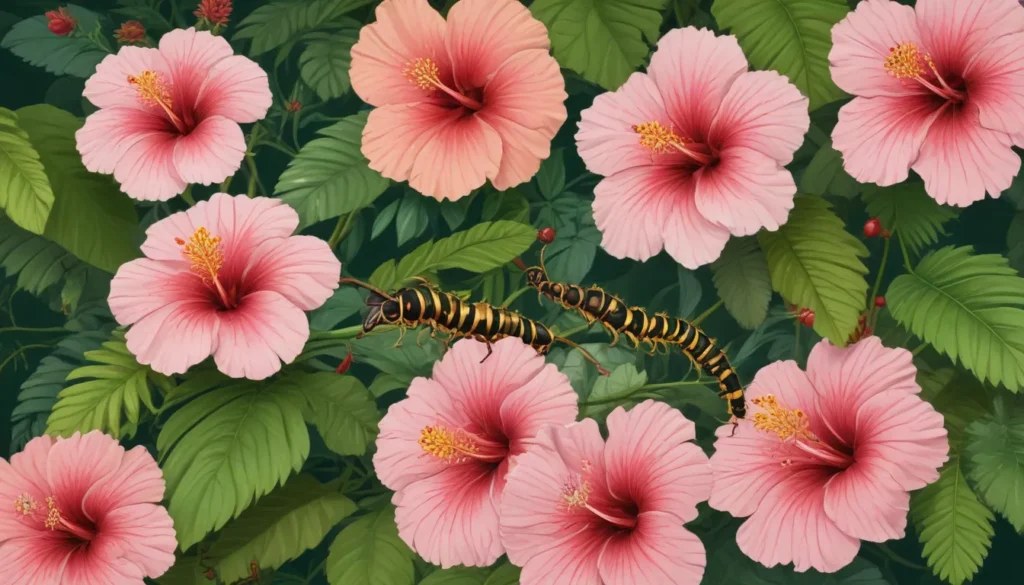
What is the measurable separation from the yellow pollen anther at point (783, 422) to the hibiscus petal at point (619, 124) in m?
0.21

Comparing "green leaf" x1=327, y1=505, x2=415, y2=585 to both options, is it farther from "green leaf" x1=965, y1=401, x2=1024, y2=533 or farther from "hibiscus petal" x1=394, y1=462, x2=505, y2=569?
"green leaf" x1=965, y1=401, x2=1024, y2=533

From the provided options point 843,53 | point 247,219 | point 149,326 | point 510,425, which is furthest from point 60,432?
point 843,53

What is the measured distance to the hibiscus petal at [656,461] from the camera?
2.71 feet

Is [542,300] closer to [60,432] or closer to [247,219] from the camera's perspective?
[247,219]

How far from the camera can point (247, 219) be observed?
0.91 meters

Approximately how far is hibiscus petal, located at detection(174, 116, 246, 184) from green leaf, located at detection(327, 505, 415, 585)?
31cm

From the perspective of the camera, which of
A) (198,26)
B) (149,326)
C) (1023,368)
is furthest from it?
(198,26)

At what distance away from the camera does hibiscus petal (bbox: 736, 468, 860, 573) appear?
80 centimetres

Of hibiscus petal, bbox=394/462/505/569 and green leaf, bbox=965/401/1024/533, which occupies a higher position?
green leaf, bbox=965/401/1024/533

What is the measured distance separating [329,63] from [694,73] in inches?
12.3

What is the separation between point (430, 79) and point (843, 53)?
1.04 ft

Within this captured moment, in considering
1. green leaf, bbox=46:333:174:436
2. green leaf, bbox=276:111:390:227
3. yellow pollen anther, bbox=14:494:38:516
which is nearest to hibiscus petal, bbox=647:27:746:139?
green leaf, bbox=276:111:390:227

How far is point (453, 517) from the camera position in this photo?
2.81ft

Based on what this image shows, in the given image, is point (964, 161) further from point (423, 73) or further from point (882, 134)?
point (423, 73)
